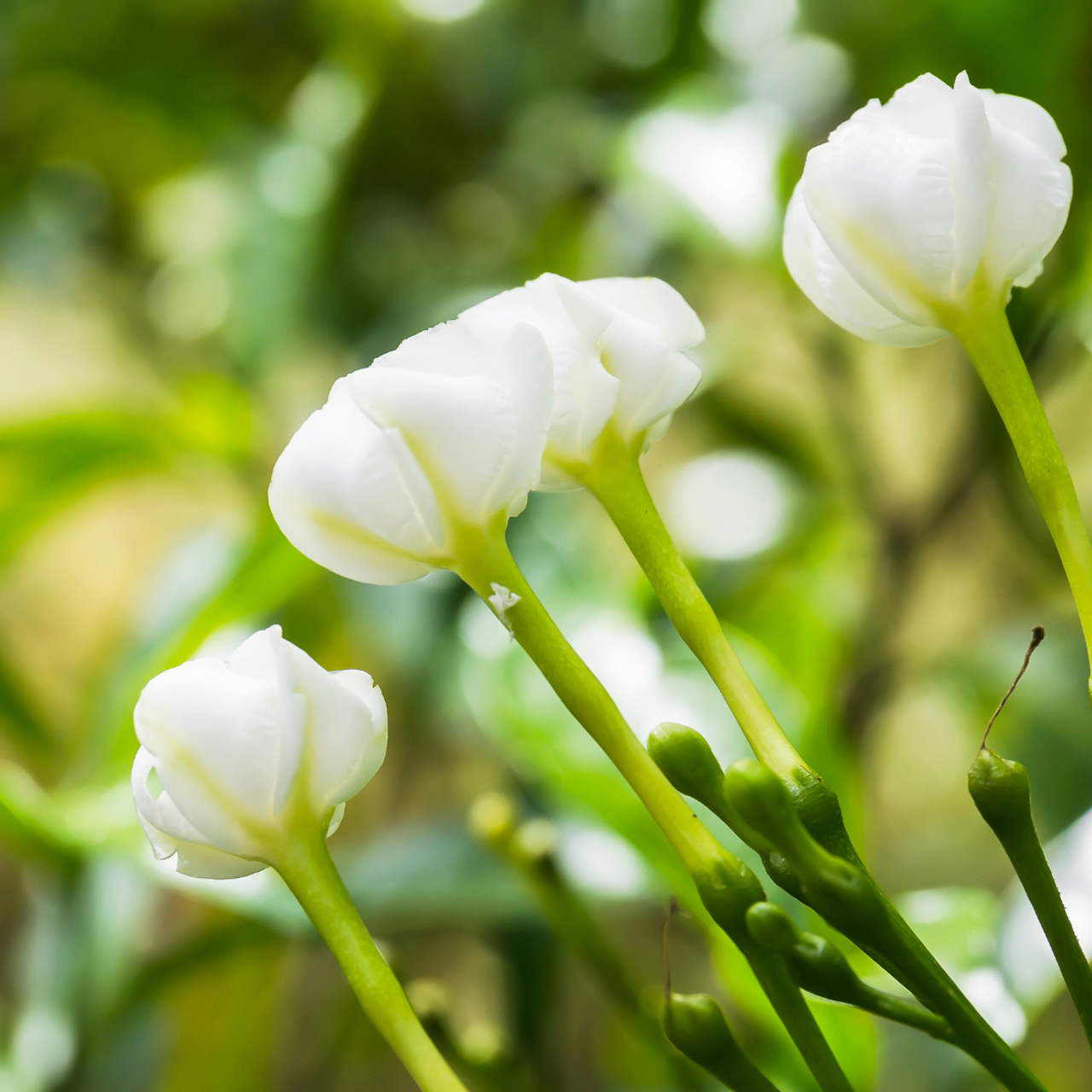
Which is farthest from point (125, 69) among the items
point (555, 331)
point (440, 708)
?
point (555, 331)

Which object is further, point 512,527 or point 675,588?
point 512,527

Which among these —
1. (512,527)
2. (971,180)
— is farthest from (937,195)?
(512,527)

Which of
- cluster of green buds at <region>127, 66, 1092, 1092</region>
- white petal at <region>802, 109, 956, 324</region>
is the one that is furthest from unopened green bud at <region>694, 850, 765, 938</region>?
white petal at <region>802, 109, 956, 324</region>

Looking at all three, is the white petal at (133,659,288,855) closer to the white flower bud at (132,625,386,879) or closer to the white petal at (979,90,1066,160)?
the white flower bud at (132,625,386,879)

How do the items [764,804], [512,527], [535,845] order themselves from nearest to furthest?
[764,804] → [535,845] → [512,527]

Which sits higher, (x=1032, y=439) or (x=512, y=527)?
(x=1032, y=439)

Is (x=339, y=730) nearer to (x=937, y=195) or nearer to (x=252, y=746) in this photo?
(x=252, y=746)
